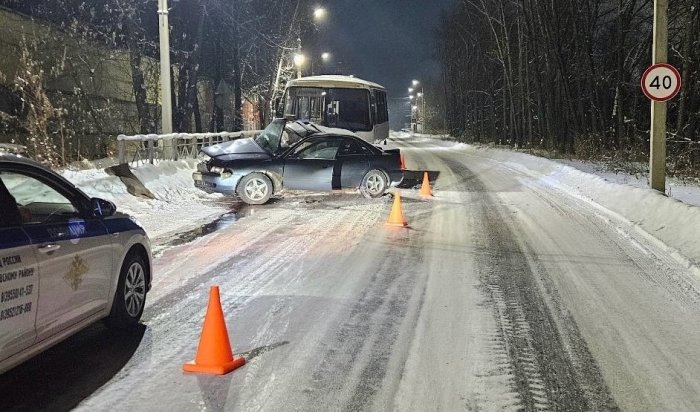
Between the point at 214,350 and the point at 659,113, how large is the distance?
10.5 metres

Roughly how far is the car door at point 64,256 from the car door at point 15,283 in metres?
0.07

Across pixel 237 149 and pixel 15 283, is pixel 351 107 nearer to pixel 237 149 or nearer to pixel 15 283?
pixel 237 149

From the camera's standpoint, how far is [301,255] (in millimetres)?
8648

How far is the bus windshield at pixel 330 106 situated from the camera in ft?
71.5

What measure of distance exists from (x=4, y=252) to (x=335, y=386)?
216 cm

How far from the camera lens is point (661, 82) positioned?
11773 millimetres

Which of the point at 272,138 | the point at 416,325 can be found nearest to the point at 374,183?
the point at 272,138

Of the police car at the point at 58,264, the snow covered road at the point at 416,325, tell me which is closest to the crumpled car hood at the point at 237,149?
the snow covered road at the point at 416,325

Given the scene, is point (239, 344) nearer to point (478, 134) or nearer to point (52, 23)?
point (52, 23)

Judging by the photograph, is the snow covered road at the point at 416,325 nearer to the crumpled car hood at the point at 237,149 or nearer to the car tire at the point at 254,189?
the car tire at the point at 254,189

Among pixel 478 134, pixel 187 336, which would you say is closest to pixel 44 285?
pixel 187 336

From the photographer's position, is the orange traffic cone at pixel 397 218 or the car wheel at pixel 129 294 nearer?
the car wheel at pixel 129 294

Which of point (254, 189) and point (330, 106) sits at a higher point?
point (330, 106)

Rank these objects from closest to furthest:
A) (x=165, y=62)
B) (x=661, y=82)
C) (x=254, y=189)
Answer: (x=661, y=82) < (x=254, y=189) < (x=165, y=62)
